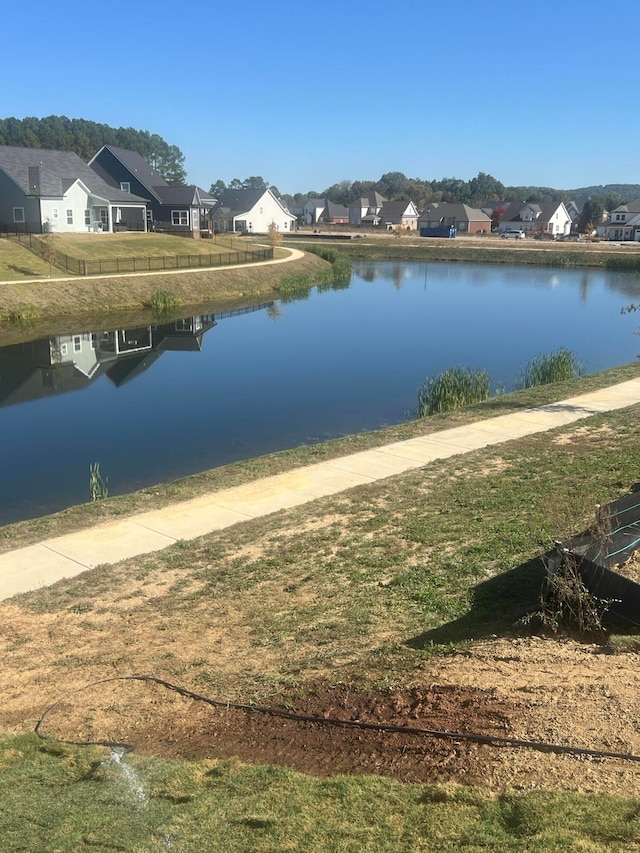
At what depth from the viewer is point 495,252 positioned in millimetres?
89312

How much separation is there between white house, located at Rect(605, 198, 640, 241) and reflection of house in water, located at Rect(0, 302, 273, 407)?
98949 mm

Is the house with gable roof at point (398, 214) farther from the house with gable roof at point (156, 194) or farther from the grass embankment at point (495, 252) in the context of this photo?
the house with gable roof at point (156, 194)

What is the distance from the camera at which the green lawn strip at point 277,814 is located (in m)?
4.73

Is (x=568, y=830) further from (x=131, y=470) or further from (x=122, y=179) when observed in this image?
(x=122, y=179)

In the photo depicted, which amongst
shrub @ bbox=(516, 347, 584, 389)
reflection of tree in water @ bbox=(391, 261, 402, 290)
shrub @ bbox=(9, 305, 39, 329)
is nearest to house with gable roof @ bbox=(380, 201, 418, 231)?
reflection of tree in water @ bbox=(391, 261, 402, 290)

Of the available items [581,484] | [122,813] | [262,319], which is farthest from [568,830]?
[262,319]

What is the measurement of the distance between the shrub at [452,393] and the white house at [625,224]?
108106mm

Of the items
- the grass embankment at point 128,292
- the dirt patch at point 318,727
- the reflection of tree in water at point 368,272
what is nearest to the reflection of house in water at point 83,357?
the grass embankment at point 128,292

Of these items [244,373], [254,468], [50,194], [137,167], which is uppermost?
[137,167]

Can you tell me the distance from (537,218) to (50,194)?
355ft

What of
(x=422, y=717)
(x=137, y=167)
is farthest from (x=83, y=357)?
(x=137, y=167)

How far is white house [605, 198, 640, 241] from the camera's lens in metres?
120

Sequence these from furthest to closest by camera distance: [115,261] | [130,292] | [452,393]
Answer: [115,261], [130,292], [452,393]

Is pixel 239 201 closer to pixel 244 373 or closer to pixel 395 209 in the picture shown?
pixel 395 209
